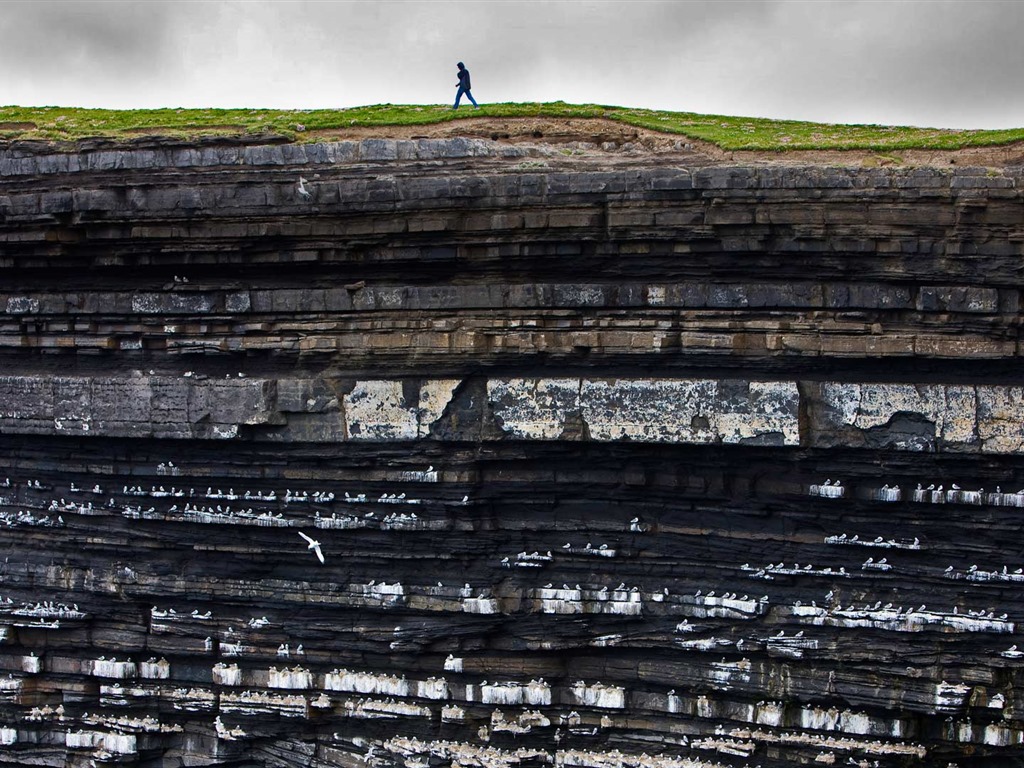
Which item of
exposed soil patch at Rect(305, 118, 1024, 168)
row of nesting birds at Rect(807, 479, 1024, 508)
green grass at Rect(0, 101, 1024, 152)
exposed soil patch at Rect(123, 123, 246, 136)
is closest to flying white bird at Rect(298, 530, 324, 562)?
green grass at Rect(0, 101, 1024, 152)

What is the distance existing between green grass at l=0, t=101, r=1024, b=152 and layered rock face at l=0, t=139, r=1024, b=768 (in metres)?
1.35

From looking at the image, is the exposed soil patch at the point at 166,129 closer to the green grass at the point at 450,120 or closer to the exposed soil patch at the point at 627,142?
the green grass at the point at 450,120

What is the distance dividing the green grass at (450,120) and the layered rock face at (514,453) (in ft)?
4.43

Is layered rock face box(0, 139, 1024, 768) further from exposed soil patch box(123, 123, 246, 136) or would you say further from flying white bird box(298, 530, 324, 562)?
exposed soil patch box(123, 123, 246, 136)

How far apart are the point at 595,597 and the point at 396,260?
470cm

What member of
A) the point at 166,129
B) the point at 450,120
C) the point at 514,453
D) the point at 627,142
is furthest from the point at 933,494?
the point at 166,129

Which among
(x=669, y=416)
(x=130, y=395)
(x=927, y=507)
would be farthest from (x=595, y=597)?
(x=130, y=395)

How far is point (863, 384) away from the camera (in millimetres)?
10789

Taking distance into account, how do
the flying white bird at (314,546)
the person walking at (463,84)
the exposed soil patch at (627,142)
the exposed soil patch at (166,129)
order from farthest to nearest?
the person walking at (463,84), the exposed soil patch at (166,129), the flying white bird at (314,546), the exposed soil patch at (627,142)

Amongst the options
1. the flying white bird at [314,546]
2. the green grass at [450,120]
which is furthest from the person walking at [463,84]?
the flying white bird at [314,546]

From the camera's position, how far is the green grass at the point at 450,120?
12.7 m

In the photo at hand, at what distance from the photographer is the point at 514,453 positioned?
11.5m

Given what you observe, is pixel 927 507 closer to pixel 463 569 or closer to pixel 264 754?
pixel 463 569

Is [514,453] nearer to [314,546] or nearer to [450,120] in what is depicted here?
[314,546]
